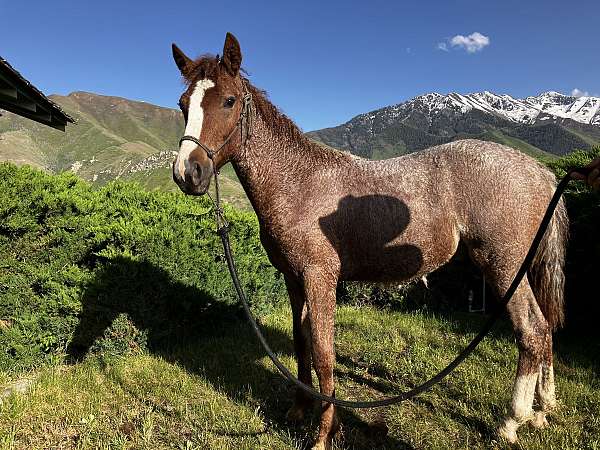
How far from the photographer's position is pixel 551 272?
338cm

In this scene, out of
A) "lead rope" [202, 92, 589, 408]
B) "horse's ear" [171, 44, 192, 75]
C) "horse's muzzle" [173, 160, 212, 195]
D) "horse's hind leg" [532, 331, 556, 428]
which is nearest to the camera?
"lead rope" [202, 92, 589, 408]

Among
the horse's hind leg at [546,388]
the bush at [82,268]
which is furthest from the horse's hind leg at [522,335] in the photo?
the bush at [82,268]

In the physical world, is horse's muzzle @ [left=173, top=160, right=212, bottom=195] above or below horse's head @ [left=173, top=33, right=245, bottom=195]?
below

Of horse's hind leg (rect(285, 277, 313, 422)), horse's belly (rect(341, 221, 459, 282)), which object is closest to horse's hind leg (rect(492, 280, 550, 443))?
horse's belly (rect(341, 221, 459, 282))

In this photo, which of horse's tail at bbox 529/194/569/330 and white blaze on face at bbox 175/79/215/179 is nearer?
white blaze on face at bbox 175/79/215/179

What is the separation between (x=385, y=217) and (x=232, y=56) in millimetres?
1788

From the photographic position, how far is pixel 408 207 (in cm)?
315

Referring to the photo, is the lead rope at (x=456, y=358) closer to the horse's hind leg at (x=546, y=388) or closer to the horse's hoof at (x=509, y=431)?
the horse's hoof at (x=509, y=431)

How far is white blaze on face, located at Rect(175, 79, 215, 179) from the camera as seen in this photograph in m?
2.57

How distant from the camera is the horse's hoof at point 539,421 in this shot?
3.31 meters

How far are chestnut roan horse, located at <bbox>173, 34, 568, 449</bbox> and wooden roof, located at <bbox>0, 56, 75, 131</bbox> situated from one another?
3.28 meters

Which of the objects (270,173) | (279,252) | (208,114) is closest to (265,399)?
(279,252)

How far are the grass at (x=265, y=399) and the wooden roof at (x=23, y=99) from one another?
3.76m

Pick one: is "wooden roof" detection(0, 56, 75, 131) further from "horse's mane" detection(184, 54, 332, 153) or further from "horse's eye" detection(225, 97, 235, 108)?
"horse's eye" detection(225, 97, 235, 108)
